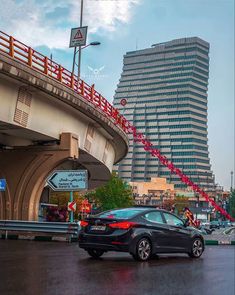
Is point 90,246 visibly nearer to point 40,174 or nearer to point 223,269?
point 223,269

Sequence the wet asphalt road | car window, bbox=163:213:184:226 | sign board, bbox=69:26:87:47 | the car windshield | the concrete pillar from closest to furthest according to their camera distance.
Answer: the wet asphalt road, the car windshield, car window, bbox=163:213:184:226, the concrete pillar, sign board, bbox=69:26:87:47

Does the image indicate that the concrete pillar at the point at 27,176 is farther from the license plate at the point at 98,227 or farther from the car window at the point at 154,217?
the license plate at the point at 98,227

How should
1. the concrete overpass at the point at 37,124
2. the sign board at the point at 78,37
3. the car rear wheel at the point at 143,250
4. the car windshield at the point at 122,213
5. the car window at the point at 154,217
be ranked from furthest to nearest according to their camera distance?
the sign board at the point at 78,37 → the concrete overpass at the point at 37,124 → the car window at the point at 154,217 → the car windshield at the point at 122,213 → the car rear wheel at the point at 143,250

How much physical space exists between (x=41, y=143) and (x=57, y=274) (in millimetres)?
15018

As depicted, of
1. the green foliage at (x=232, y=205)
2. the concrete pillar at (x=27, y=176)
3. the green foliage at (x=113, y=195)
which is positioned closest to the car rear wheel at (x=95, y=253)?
the concrete pillar at (x=27, y=176)

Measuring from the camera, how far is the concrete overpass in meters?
18.2

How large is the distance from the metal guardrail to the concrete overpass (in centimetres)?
279

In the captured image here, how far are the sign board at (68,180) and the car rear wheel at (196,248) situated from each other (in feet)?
25.7

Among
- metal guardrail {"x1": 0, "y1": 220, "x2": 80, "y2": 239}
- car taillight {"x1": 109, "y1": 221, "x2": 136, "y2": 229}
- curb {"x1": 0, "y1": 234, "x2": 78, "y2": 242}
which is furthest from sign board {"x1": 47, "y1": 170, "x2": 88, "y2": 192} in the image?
car taillight {"x1": 109, "y1": 221, "x2": 136, "y2": 229}

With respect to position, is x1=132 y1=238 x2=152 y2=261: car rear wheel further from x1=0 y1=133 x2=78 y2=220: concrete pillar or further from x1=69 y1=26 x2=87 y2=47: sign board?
x1=69 y1=26 x2=87 y2=47: sign board

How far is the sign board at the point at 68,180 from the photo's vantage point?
66.1 ft

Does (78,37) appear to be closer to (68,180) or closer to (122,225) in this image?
(68,180)

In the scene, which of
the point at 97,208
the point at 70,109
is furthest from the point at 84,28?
the point at 97,208

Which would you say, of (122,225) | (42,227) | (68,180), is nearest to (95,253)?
(122,225)
